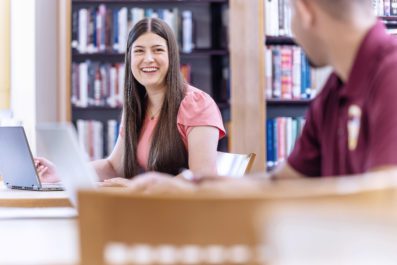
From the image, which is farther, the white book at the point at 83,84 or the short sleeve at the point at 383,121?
the white book at the point at 83,84

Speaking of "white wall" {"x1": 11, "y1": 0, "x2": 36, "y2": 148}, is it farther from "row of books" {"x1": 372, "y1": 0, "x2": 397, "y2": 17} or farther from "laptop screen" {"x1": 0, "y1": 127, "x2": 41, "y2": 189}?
"row of books" {"x1": 372, "y1": 0, "x2": 397, "y2": 17}

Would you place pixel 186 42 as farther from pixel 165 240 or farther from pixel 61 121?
pixel 165 240

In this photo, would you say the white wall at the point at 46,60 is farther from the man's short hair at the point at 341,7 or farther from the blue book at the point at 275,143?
the man's short hair at the point at 341,7

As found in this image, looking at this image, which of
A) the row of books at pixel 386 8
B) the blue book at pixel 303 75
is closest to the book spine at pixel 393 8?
the row of books at pixel 386 8

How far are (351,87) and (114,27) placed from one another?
9.66 feet

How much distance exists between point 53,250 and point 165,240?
478 millimetres

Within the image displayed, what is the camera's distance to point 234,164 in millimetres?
2186

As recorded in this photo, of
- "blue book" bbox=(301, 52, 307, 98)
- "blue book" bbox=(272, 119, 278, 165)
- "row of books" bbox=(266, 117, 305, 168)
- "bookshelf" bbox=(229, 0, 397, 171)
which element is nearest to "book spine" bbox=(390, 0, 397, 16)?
"bookshelf" bbox=(229, 0, 397, 171)

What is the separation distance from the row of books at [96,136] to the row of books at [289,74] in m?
1.00

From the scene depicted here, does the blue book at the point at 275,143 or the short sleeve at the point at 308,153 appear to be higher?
the short sleeve at the point at 308,153

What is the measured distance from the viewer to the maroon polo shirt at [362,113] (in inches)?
38.9

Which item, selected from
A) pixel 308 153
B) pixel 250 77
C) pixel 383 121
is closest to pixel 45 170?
pixel 308 153

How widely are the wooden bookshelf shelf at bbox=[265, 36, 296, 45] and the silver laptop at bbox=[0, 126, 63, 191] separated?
2095 mm

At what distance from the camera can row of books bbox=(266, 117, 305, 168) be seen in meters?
3.75
